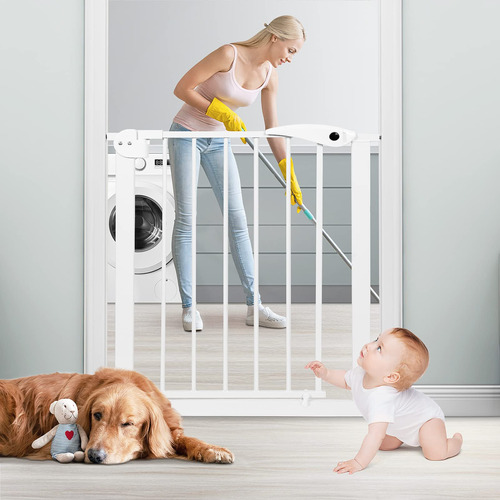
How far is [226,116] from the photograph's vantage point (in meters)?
2.20

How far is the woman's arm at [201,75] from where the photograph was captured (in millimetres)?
2352

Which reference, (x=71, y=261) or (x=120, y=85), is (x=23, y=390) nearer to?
(x=71, y=261)

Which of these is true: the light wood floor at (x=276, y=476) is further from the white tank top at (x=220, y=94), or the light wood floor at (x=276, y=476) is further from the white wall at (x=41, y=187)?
the white tank top at (x=220, y=94)

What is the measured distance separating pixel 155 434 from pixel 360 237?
79 cm

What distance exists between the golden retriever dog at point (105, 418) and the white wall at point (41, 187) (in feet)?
1.45

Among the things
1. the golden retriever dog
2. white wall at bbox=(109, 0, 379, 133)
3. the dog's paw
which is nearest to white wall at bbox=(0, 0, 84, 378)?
the golden retriever dog

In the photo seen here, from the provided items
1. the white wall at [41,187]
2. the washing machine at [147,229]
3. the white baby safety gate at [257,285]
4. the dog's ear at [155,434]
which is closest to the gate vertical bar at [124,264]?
the white baby safety gate at [257,285]

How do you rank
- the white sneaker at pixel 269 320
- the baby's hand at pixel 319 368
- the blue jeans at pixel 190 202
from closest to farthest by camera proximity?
1. the baby's hand at pixel 319 368
2. the blue jeans at pixel 190 202
3. the white sneaker at pixel 269 320

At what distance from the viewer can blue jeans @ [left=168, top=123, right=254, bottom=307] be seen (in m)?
2.57

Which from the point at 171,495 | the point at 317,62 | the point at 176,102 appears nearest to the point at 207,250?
the point at 176,102

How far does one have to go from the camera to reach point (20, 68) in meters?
1.85

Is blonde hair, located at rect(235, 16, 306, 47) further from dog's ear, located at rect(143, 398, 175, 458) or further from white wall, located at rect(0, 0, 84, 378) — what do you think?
dog's ear, located at rect(143, 398, 175, 458)

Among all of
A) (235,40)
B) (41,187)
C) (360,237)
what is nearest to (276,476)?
(360,237)

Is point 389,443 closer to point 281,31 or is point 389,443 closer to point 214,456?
point 214,456
